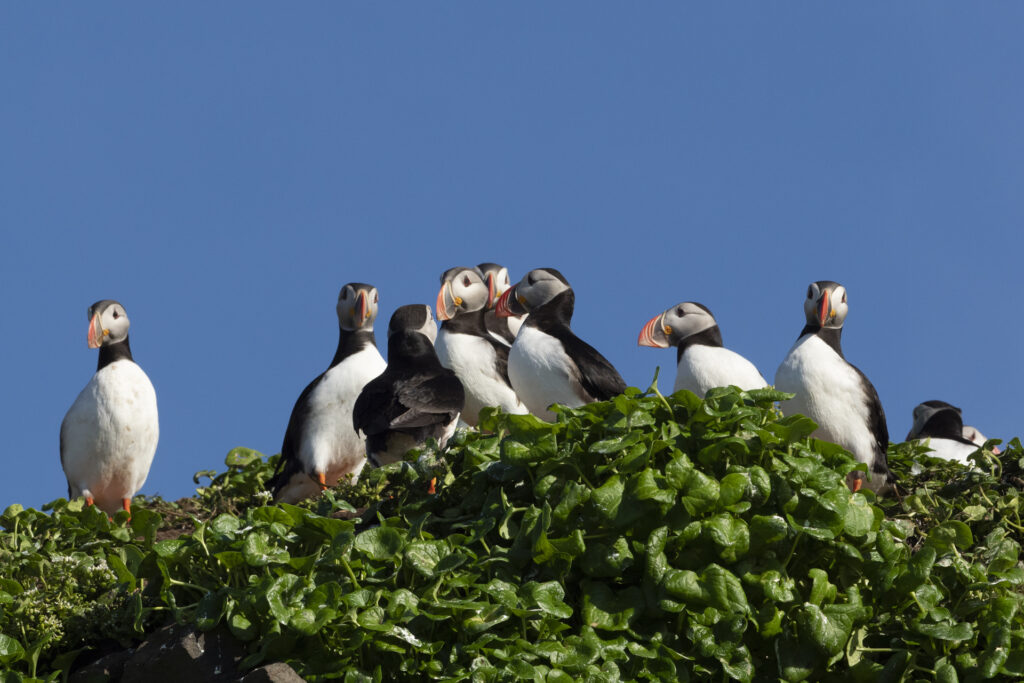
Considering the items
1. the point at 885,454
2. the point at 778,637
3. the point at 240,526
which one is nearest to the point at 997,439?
the point at 885,454

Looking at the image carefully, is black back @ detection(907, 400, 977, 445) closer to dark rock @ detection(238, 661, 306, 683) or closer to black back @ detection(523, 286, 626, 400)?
black back @ detection(523, 286, 626, 400)

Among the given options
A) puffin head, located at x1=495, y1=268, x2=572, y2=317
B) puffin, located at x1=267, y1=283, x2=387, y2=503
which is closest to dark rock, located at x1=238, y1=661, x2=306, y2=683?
puffin, located at x1=267, y1=283, x2=387, y2=503

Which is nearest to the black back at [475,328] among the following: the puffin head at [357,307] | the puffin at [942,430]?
the puffin head at [357,307]

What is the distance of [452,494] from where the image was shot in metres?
6.77

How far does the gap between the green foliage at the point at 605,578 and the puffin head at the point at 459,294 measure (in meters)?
4.80

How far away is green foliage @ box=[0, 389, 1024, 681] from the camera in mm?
5672

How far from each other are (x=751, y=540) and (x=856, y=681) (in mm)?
835

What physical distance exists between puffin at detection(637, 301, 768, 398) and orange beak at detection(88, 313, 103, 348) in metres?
4.55

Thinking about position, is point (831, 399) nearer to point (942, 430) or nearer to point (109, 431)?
point (942, 430)

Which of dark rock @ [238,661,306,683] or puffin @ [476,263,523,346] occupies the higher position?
puffin @ [476,263,523,346]

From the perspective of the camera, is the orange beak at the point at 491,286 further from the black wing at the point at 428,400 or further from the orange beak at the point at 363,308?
the black wing at the point at 428,400

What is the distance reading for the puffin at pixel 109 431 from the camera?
429 inches

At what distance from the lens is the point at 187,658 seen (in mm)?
5789

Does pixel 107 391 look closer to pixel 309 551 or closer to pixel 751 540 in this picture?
pixel 309 551
